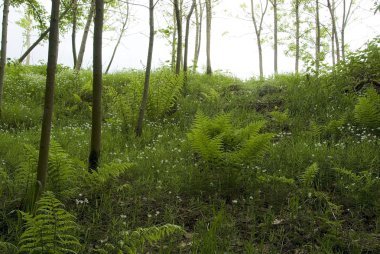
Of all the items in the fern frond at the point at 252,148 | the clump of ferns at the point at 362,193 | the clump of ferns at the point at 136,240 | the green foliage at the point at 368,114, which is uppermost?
the green foliage at the point at 368,114

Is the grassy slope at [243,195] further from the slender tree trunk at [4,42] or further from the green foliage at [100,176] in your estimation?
the slender tree trunk at [4,42]

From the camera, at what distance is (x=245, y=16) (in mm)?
22984

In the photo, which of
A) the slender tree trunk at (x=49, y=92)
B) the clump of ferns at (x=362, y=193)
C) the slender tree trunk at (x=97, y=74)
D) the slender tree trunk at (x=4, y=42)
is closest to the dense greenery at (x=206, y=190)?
the clump of ferns at (x=362, y=193)

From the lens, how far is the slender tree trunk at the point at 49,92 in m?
3.14

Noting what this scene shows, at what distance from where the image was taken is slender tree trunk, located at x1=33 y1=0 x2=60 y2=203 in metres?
3.14

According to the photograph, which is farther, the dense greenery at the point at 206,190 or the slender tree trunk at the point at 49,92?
the slender tree trunk at the point at 49,92

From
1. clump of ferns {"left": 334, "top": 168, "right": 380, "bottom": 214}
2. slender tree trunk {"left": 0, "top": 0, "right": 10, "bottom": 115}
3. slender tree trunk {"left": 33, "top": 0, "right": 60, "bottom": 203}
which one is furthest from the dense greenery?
slender tree trunk {"left": 0, "top": 0, "right": 10, "bottom": 115}

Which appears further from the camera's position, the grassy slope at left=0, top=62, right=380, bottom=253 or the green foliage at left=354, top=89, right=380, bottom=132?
the green foliage at left=354, top=89, right=380, bottom=132

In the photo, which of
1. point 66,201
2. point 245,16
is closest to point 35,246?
point 66,201

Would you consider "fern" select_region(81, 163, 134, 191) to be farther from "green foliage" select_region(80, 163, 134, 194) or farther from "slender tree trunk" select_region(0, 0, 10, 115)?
"slender tree trunk" select_region(0, 0, 10, 115)

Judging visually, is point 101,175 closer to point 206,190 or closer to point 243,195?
point 206,190

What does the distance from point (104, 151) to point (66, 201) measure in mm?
1863

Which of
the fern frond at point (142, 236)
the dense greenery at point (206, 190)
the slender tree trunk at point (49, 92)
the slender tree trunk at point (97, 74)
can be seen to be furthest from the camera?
the slender tree trunk at point (97, 74)

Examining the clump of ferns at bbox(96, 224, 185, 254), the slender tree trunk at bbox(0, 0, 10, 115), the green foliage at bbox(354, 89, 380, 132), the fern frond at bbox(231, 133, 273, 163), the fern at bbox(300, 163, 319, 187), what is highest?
the slender tree trunk at bbox(0, 0, 10, 115)
